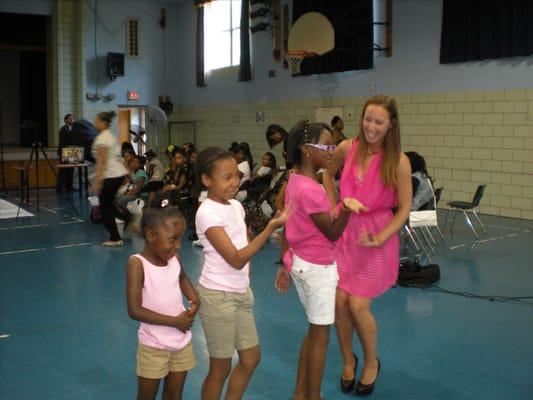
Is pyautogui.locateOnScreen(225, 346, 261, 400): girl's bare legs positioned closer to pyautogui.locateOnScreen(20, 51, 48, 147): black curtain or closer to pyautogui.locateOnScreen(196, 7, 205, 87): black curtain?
pyautogui.locateOnScreen(196, 7, 205, 87): black curtain

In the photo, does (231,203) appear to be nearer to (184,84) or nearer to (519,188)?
(519,188)

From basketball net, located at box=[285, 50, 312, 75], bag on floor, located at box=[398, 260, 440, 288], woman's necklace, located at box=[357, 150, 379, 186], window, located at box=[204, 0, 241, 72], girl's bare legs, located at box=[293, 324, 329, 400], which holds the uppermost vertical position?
window, located at box=[204, 0, 241, 72]

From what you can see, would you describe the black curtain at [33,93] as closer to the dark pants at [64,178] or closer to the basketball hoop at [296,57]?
the dark pants at [64,178]

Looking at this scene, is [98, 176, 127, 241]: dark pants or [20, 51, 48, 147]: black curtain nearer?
[98, 176, 127, 241]: dark pants

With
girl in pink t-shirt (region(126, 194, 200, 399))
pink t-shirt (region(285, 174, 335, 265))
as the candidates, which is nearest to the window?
pink t-shirt (region(285, 174, 335, 265))

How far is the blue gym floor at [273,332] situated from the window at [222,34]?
966 centimetres

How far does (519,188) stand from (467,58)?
2.29 metres

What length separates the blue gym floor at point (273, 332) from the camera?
11.6 feet

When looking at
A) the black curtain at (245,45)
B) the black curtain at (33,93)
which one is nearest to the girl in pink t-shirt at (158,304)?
the black curtain at (245,45)

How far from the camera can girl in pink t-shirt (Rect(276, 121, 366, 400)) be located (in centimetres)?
283

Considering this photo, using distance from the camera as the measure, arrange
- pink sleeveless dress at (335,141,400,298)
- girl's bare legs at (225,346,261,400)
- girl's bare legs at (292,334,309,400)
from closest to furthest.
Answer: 1. girl's bare legs at (225,346,261,400)
2. girl's bare legs at (292,334,309,400)
3. pink sleeveless dress at (335,141,400,298)

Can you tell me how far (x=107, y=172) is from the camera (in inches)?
299

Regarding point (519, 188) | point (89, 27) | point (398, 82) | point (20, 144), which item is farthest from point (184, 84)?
point (519, 188)

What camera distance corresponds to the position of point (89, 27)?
16047mm
